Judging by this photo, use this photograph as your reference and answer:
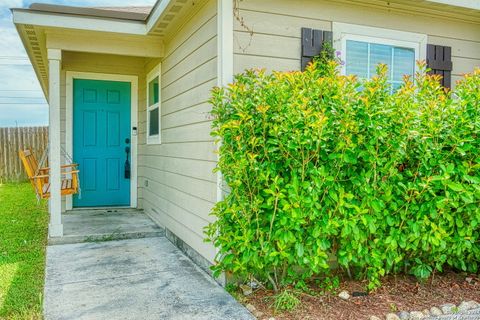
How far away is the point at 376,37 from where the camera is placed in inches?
160

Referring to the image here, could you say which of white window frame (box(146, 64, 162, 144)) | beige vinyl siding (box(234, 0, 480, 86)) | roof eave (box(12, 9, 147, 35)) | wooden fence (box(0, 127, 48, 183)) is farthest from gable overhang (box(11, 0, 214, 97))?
wooden fence (box(0, 127, 48, 183))

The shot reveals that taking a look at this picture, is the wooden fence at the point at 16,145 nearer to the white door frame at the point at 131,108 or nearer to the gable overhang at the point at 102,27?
the white door frame at the point at 131,108

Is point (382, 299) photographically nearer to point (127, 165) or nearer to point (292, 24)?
point (292, 24)

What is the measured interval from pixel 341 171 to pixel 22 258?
11.2 feet

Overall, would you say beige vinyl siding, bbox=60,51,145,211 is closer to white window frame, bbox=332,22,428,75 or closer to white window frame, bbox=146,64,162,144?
white window frame, bbox=146,64,162,144

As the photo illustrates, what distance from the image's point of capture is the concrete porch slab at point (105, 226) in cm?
481

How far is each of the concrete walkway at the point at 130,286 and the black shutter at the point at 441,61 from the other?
10.3 feet

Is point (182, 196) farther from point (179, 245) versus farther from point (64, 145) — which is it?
point (64, 145)

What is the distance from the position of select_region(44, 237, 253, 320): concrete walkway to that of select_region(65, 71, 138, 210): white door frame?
2008 mm

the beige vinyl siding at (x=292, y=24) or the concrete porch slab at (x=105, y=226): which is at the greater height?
the beige vinyl siding at (x=292, y=24)

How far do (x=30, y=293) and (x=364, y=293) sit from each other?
265 cm

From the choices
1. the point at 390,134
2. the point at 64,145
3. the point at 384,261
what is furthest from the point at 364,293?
the point at 64,145

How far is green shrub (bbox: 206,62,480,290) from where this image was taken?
9.02 feet

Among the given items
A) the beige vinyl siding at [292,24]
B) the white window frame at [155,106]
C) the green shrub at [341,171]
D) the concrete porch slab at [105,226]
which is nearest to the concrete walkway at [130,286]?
the concrete porch slab at [105,226]
